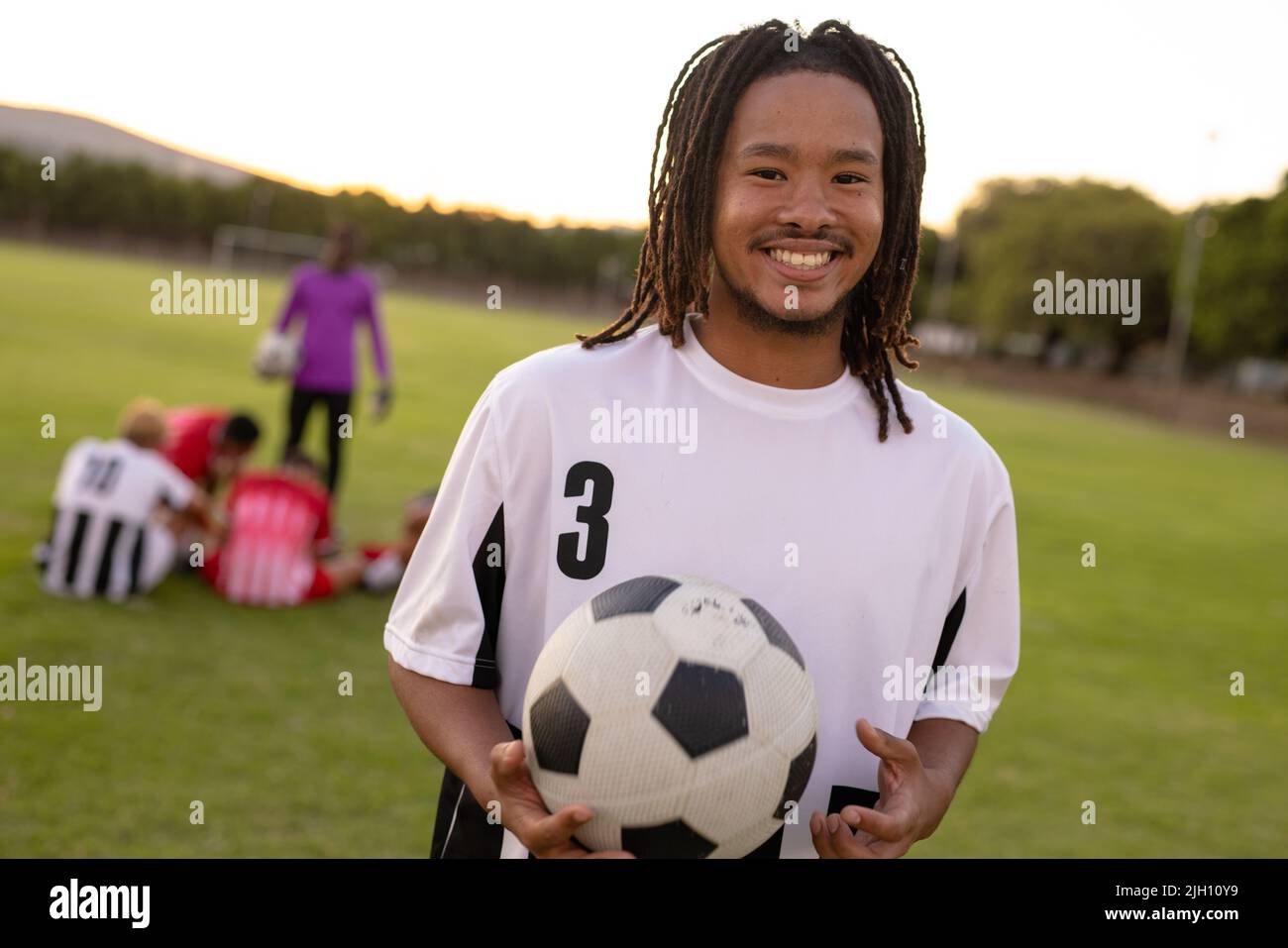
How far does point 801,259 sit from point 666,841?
916 millimetres

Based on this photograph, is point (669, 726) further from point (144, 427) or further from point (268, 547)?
point (144, 427)

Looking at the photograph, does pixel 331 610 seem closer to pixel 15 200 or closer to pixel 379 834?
pixel 379 834

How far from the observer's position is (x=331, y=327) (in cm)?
845

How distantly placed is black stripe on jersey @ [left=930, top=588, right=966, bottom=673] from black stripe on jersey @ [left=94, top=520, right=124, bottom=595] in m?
5.27

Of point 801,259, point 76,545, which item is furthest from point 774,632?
point 76,545

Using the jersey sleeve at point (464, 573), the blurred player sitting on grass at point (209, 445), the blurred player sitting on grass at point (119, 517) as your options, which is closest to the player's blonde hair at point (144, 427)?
the blurred player sitting on grass at point (119, 517)

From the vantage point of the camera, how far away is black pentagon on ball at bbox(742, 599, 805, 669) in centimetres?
178

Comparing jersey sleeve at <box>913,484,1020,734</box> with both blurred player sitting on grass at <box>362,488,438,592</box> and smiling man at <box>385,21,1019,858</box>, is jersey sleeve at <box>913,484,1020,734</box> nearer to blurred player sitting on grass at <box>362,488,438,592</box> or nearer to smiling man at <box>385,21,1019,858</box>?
smiling man at <box>385,21,1019,858</box>

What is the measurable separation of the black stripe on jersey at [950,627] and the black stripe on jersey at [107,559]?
17.3 ft

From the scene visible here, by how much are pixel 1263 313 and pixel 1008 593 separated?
1911 inches

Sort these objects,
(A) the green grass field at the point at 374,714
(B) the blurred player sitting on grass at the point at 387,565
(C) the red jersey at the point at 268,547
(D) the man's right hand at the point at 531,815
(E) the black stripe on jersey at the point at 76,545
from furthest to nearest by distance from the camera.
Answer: (B) the blurred player sitting on grass at the point at 387,565, (C) the red jersey at the point at 268,547, (E) the black stripe on jersey at the point at 76,545, (A) the green grass field at the point at 374,714, (D) the man's right hand at the point at 531,815

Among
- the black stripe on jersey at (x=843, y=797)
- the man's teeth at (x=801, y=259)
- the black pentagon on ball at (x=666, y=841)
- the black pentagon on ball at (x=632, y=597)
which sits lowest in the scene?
the black stripe on jersey at (x=843, y=797)

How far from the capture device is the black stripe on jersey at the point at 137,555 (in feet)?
20.9

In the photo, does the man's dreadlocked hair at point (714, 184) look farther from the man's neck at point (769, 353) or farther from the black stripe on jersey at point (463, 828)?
the black stripe on jersey at point (463, 828)
